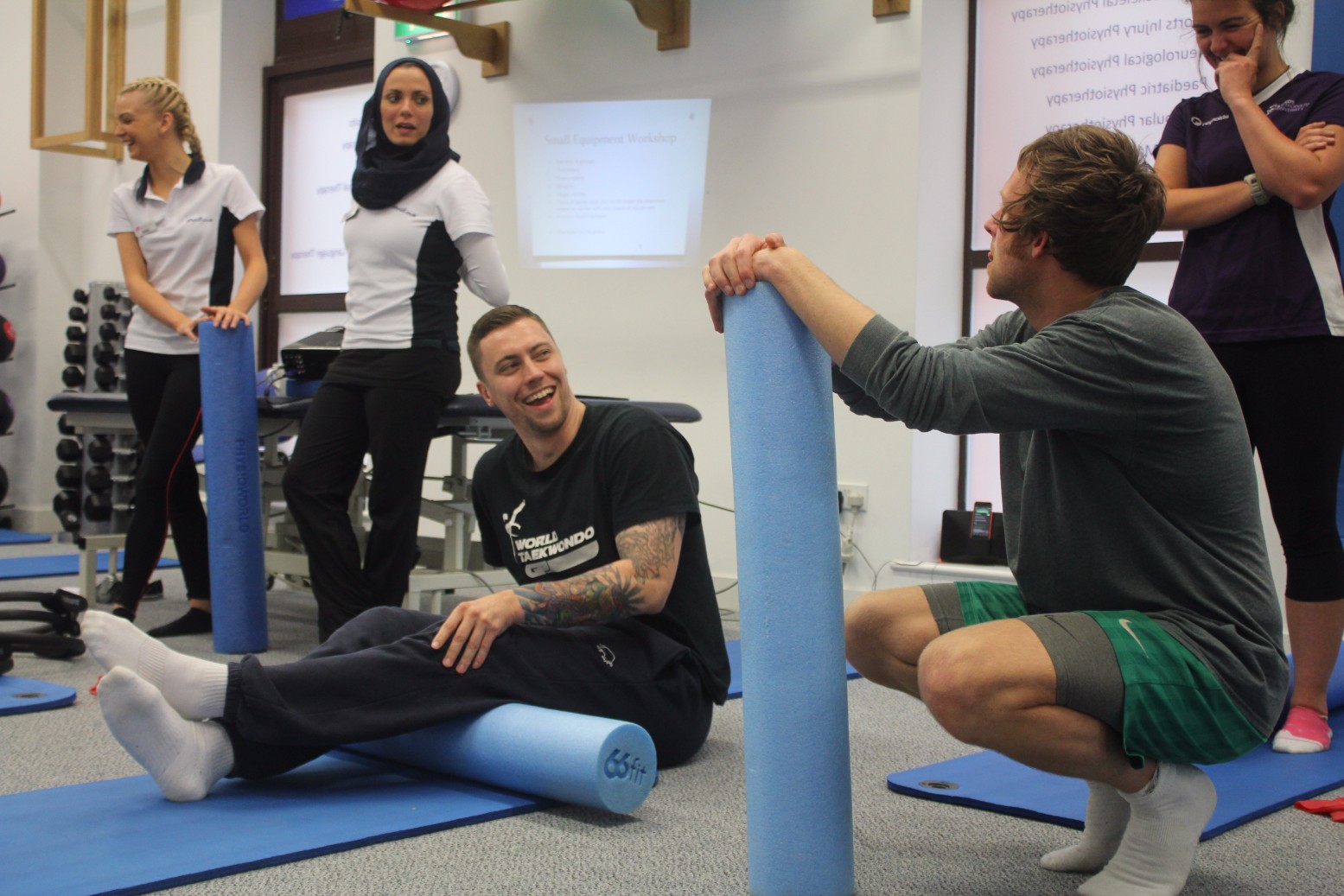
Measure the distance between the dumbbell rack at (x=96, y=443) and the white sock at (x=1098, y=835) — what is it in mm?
4202

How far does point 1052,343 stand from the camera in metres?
1.32

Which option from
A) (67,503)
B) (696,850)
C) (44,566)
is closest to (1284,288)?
(696,850)

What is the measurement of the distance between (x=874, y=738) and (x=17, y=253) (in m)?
5.71

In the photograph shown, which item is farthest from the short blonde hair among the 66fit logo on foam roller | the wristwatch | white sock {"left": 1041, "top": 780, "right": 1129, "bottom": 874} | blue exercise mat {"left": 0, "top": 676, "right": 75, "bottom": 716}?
white sock {"left": 1041, "top": 780, "right": 1129, "bottom": 874}

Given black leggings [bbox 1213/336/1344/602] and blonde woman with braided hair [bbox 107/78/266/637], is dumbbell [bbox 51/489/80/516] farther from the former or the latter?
black leggings [bbox 1213/336/1344/602]

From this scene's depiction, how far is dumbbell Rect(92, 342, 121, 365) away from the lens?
227 inches

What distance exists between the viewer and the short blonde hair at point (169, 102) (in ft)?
10.9

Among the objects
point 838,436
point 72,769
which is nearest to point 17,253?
point 838,436

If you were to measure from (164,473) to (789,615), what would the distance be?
2.40 m

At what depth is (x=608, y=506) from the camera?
2041 millimetres

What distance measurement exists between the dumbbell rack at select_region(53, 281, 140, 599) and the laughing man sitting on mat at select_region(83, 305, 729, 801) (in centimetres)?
331

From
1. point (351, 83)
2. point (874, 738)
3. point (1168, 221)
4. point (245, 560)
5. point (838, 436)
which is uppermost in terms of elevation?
point (351, 83)

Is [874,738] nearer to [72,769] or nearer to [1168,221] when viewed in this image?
[1168,221]

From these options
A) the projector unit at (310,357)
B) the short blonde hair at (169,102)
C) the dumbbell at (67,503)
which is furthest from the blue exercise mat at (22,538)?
the short blonde hair at (169,102)
